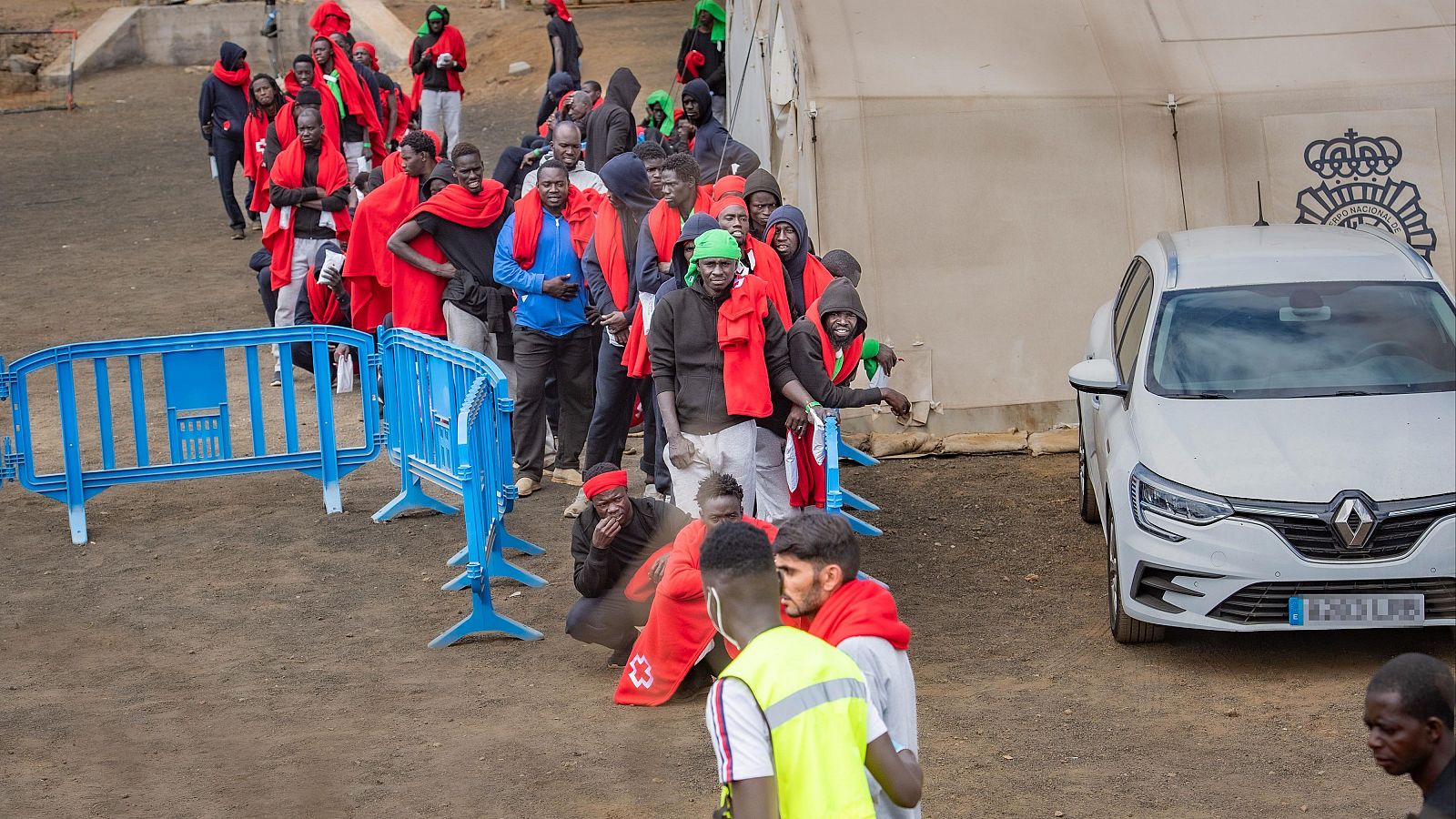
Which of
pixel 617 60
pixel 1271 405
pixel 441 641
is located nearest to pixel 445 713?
pixel 441 641

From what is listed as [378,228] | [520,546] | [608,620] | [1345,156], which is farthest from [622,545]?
[1345,156]

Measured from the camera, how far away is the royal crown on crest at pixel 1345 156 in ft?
36.4

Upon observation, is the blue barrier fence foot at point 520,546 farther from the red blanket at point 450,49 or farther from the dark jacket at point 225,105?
the red blanket at point 450,49

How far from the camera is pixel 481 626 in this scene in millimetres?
7766

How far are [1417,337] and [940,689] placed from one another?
2.78m

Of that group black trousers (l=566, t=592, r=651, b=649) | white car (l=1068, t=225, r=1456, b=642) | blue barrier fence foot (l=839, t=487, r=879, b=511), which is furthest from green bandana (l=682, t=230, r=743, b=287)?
blue barrier fence foot (l=839, t=487, r=879, b=511)

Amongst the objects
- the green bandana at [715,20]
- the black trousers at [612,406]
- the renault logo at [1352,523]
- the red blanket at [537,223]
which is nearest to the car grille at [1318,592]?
the renault logo at [1352,523]

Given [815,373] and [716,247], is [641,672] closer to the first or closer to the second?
[815,373]

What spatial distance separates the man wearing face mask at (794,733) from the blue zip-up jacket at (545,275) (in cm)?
666

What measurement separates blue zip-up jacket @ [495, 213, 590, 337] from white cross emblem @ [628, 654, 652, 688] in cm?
342

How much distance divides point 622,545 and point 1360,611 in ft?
10.1

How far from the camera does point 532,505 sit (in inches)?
393

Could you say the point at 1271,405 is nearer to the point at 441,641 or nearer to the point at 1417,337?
the point at 1417,337

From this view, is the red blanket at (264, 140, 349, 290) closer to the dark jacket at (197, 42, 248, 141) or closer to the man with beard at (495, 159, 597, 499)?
the man with beard at (495, 159, 597, 499)
